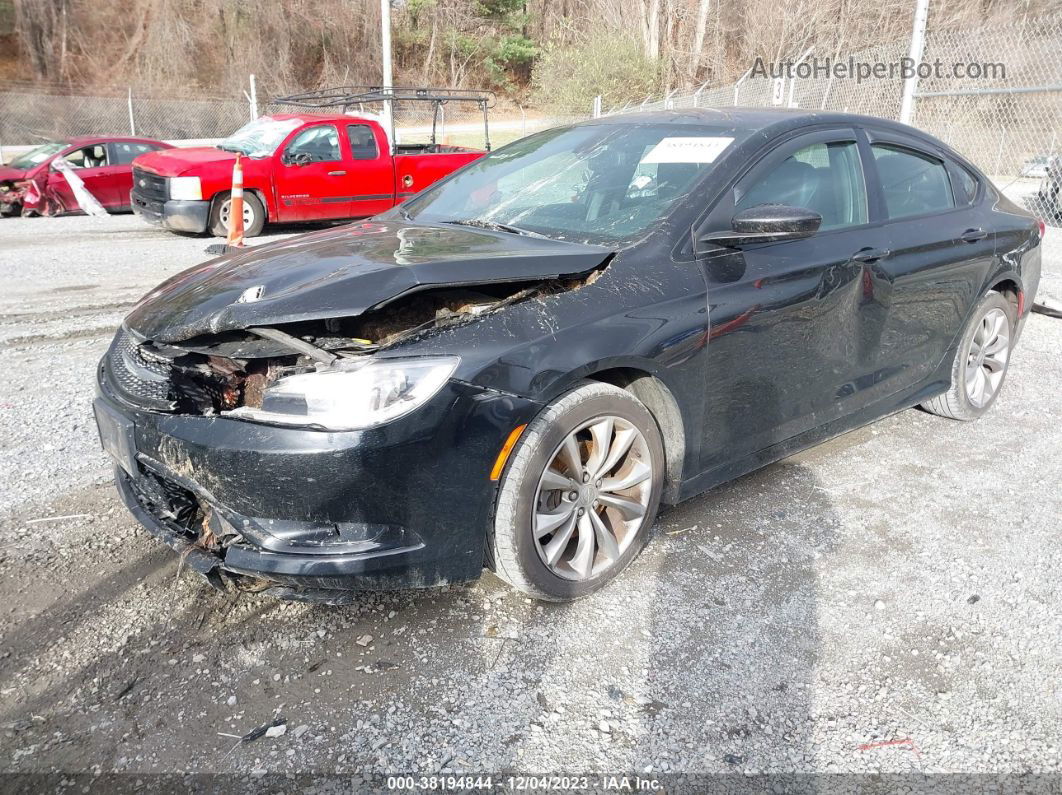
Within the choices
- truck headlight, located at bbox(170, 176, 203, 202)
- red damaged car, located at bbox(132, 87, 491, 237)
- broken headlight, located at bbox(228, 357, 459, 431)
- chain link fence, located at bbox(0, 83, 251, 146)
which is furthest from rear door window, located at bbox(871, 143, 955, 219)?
chain link fence, located at bbox(0, 83, 251, 146)

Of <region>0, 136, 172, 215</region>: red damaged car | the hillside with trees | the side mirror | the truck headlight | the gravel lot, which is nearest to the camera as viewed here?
the gravel lot

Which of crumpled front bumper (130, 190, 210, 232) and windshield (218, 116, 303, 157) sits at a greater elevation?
windshield (218, 116, 303, 157)

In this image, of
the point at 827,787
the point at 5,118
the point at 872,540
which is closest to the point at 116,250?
the point at 872,540

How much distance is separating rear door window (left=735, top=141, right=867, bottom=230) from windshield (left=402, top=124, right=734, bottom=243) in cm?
24

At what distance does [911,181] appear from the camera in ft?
13.0

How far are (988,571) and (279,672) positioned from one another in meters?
2.59

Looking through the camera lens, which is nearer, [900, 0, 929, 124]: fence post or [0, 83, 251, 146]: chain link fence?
[900, 0, 929, 124]: fence post

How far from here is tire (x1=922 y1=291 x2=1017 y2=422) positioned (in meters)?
4.36

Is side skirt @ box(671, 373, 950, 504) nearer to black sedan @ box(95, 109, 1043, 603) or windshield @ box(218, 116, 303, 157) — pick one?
black sedan @ box(95, 109, 1043, 603)

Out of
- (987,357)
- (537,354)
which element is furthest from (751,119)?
(987,357)

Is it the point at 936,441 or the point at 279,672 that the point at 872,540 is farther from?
the point at 279,672

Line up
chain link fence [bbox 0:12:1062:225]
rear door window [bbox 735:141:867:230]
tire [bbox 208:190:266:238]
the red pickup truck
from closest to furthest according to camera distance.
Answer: rear door window [bbox 735:141:867:230]
the red pickup truck
tire [bbox 208:190:266:238]
chain link fence [bbox 0:12:1062:225]

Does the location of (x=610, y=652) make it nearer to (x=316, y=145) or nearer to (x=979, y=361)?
(x=979, y=361)

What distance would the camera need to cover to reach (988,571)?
3.11 meters
